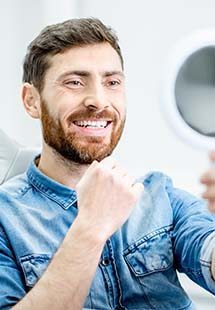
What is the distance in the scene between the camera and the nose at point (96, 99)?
3.60 ft

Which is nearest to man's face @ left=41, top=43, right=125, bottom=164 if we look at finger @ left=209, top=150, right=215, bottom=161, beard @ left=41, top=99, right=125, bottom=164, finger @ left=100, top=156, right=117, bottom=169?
beard @ left=41, top=99, right=125, bottom=164

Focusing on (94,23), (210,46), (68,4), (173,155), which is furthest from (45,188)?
(68,4)

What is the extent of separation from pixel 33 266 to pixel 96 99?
0.31 metres

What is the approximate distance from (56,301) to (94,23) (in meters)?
0.54

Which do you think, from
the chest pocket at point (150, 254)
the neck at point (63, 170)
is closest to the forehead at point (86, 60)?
the neck at point (63, 170)

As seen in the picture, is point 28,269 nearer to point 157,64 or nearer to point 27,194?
point 27,194

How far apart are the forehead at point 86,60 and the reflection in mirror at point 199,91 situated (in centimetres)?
34

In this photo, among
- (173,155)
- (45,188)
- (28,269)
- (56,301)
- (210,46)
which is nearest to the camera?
(210,46)

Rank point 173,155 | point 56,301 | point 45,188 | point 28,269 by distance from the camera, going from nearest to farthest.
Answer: point 56,301
point 28,269
point 45,188
point 173,155

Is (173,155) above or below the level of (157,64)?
below

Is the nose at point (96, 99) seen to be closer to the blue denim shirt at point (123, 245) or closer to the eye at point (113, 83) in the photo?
the eye at point (113, 83)

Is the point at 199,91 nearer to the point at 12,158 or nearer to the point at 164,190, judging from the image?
the point at 164,190

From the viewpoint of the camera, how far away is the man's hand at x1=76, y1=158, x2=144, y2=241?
0.94m

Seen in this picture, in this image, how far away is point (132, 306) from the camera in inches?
41.4
